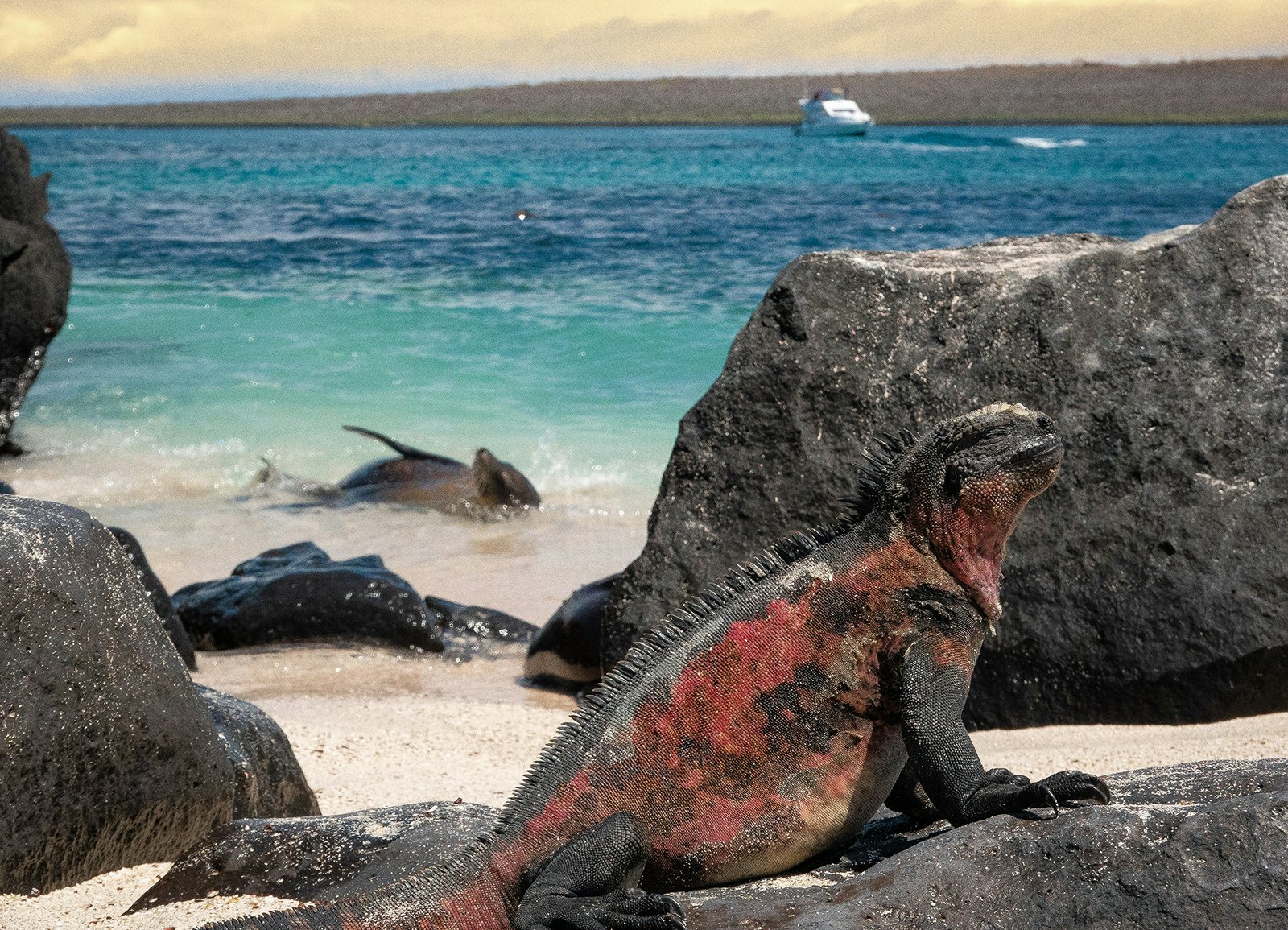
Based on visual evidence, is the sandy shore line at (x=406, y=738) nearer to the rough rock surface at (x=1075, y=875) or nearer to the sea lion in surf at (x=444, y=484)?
the rough rock surface at (x=1075, y=875)

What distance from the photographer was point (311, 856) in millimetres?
3699

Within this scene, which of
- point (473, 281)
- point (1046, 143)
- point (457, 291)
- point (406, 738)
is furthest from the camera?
point (1046, 143)

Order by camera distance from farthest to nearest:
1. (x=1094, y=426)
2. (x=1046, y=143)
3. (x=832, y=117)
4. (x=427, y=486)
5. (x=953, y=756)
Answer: (x=832, y=117) → (x=1046, y=143) → (x=427, y=486) → (x=1094, y=426) → (x=953, y=756)

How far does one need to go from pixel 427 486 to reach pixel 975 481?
29.5 feet

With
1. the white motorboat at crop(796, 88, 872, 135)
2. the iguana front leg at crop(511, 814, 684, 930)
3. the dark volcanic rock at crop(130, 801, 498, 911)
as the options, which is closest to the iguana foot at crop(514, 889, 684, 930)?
the iguana front leg at crop(511, 814, 684, 930)

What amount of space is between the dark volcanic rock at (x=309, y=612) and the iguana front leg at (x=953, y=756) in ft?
16.9

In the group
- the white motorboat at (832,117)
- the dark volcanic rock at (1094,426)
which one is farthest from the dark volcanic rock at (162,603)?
the white motorboat at (832,117)

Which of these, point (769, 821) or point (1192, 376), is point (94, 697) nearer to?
point (769, 821)

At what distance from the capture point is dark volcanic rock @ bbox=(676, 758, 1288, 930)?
8.02 ft

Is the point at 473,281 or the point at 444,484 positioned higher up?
the point at 473,281

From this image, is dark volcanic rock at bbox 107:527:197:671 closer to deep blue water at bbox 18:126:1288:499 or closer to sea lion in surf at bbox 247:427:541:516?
sea lion in surf at bbox 247:427:541:516

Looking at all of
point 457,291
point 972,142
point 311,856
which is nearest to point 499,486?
point 311,856

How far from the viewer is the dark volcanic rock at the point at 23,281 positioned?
13.5m

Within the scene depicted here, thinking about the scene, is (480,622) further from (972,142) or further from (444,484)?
(972,142)
